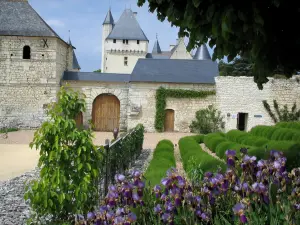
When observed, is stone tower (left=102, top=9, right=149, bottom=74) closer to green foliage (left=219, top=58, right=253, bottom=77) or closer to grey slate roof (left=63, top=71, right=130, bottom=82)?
green foliage (left=219, top=58, right=253, bottom=77)

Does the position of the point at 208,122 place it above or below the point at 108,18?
below

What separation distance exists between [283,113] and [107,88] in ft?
30.7

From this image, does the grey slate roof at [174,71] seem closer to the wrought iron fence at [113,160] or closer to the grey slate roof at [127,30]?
the wrought iron fence at [113,160]

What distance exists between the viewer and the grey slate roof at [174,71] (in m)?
22.5

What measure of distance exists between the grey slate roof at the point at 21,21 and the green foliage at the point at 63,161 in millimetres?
18856

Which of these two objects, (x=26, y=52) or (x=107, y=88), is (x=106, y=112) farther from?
(x=26, y=52)

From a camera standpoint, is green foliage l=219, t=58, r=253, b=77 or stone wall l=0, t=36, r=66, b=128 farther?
green foliage l=219, t=58, r=253, b=77

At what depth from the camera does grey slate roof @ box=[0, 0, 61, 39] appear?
2230cm

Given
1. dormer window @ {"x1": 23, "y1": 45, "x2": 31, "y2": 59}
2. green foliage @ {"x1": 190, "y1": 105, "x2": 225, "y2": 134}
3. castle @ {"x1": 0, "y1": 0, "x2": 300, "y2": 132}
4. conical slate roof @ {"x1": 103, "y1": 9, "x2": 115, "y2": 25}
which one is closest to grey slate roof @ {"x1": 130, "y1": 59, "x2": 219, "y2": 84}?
castle @ {"x1": 0, "y1": 0, "x2": 300, "y2": 132}

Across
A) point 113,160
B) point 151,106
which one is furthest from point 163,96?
point 113,160

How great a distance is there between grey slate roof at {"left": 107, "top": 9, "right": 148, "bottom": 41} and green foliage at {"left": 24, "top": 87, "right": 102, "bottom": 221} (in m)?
36.6

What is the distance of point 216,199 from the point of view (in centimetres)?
279

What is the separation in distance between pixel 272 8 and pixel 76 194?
2.61m

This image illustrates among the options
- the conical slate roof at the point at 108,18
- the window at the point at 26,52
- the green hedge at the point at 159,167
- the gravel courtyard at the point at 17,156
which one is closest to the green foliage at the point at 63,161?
the green hedge at the point at 159,167
